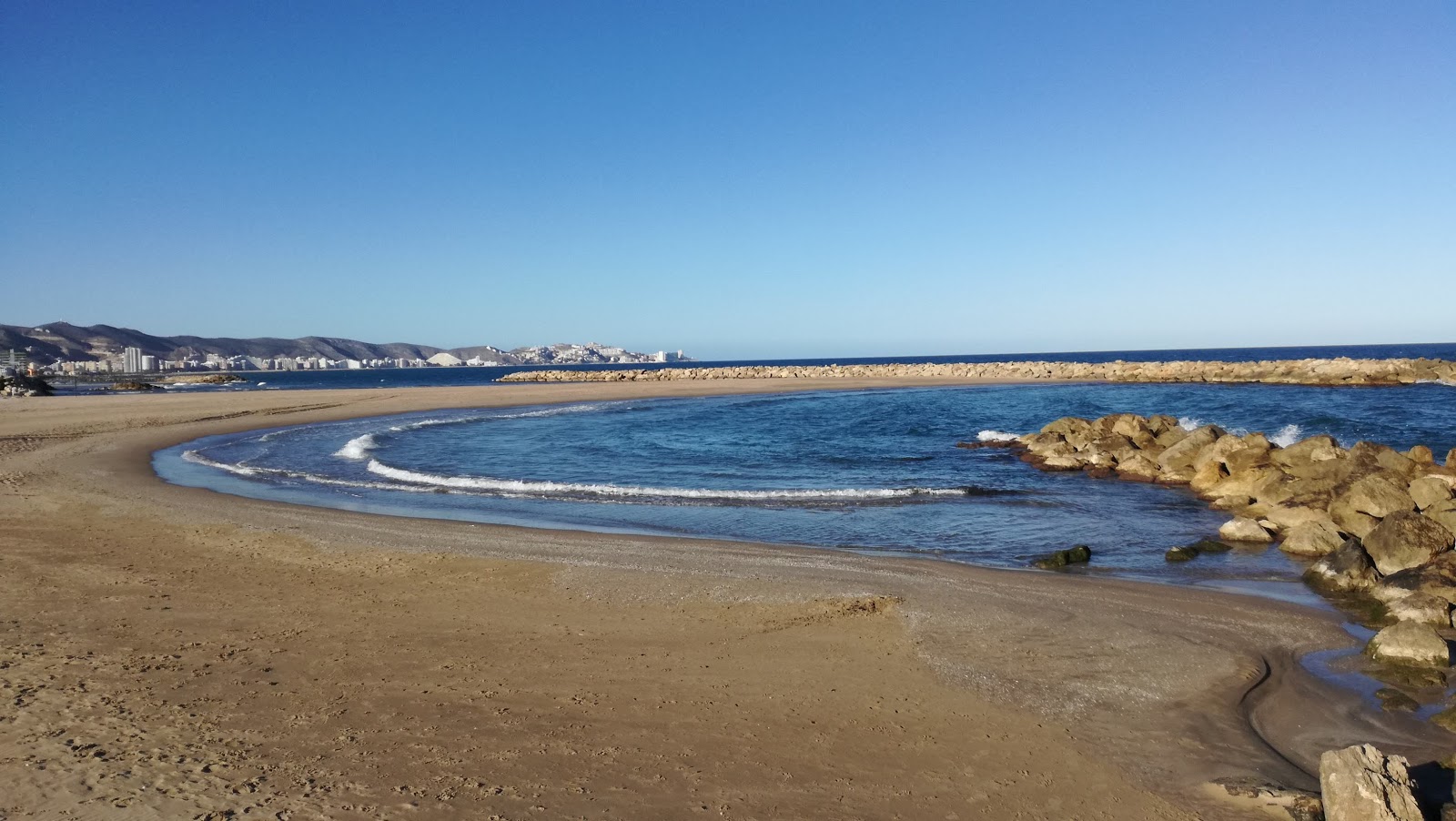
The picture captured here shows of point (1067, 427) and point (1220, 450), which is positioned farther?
point (1067, 427)

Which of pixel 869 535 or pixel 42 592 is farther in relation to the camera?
pixel 869 535

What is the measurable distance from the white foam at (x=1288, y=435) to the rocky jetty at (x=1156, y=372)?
30.1 m

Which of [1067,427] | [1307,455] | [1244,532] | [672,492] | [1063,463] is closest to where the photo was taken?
[1244,532]

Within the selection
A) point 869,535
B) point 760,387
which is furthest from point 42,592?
point 760,387

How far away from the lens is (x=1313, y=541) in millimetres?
11203

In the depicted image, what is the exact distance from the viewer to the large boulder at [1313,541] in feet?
36.4

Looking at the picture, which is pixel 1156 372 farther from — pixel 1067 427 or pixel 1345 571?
pixel 1345 571

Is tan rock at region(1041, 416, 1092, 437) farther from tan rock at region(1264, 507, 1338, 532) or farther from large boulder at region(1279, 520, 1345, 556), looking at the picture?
large boulder at region(1279, 520, 1345, 556)

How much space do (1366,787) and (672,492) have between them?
1346 cm

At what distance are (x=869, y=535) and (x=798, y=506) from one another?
9.41 ft

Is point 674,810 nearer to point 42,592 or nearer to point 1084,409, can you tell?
point 42,592

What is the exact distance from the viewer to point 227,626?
7391mm

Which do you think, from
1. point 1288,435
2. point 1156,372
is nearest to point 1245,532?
point 1288,435

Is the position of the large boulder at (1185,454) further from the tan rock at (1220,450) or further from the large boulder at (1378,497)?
the large boulder at (1378,497)
